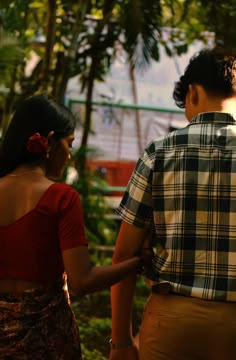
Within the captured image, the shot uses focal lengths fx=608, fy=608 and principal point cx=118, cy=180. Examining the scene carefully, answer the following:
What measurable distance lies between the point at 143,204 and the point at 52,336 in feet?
1.72

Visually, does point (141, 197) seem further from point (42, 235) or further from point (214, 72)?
point (214, 72)

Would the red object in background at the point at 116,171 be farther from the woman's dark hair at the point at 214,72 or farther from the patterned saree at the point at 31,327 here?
the patterned saree at the point at 31,327

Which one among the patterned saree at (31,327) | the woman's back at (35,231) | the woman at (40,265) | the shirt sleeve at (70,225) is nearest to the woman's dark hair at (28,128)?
the woman at (40,265)

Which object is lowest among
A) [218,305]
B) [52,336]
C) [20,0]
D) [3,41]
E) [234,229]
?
[52,336]

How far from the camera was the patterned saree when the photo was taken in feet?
6.29

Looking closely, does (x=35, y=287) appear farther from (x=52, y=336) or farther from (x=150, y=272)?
(x=150, y=272)

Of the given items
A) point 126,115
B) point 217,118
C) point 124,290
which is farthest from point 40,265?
point 126,115

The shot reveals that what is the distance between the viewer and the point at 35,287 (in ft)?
6.40

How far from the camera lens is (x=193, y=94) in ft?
6.88

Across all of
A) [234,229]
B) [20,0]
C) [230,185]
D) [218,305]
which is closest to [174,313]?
[218,305]

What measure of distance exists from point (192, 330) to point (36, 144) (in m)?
0.78

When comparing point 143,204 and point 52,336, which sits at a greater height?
point 143,204

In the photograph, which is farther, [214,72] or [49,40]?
[49,40]

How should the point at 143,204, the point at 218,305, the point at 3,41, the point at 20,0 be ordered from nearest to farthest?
the point at 218,305 < the point at 143,204 < the point at 3,41 < the point at 20,0
